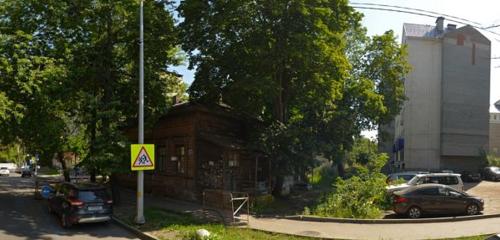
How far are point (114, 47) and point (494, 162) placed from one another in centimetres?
5003

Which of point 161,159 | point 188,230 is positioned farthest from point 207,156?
point 188,230

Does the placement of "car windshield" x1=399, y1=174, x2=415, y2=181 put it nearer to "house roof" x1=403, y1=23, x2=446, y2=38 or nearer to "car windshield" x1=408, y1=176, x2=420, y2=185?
"car windshield" x1=408, y1=176, x2=420, y2=185

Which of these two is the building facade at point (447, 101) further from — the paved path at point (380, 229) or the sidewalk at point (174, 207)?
the sidewalk at point (174, 207)

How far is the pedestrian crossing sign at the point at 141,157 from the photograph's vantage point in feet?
53.9

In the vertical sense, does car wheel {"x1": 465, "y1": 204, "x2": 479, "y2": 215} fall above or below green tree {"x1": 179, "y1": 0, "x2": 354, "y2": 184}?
below

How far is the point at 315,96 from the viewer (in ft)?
81.7

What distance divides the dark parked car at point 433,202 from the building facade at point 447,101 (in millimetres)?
35129

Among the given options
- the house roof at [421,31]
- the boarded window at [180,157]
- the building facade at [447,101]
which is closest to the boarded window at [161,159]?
the boarded window at [180,157]

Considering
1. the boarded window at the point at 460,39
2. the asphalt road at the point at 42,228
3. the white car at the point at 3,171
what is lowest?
the white car at the point at 3,171

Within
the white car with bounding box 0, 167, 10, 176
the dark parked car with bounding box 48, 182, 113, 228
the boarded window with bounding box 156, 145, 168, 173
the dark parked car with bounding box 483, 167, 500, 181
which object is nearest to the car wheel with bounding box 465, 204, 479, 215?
the dark parked car with bounding box 48, 182, 113, 228

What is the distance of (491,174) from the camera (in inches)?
1845

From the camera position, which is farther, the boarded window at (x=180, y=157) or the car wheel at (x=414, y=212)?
the boarded window at (x=180, y=157)

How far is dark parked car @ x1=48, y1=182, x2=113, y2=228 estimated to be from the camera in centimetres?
1625

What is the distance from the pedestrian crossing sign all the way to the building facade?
43.7 metres
